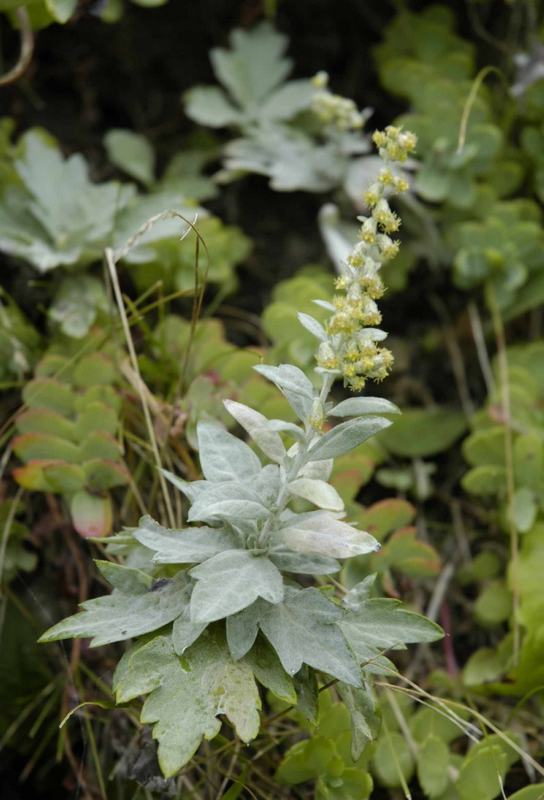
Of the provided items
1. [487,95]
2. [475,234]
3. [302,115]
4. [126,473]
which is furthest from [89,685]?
[487,95]

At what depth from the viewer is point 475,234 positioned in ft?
7.41

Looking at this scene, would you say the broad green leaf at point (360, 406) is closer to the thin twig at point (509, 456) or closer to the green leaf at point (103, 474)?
the green leaf at point (103, 474)

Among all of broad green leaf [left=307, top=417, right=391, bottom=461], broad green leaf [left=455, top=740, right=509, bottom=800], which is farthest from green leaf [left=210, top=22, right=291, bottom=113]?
broad green leaf [left=455, top=740, right=509, bottom=800]

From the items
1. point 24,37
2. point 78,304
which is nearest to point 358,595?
point 78,304

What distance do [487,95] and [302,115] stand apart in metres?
0.52

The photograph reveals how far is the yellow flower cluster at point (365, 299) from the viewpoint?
1.23 meters

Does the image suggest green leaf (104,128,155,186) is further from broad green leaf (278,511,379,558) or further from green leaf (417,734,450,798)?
green leaf (417,734,450,798)

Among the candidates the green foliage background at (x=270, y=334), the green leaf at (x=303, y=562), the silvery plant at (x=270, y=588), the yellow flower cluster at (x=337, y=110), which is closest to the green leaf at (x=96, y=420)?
the green foliage background at (x=270, y=334)

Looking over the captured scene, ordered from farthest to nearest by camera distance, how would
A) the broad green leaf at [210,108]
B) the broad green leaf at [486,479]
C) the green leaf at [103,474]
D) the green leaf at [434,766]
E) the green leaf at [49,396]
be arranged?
1. the broad green leaf at [210,108]
2. the broad green leaf at [486,479]
3. the green leaf at [49,396]
4. the green leaf at [103,474]
5. the green leaf at [434,766]

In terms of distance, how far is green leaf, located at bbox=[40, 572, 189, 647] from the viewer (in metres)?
1.29

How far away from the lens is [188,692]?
4.13 feet

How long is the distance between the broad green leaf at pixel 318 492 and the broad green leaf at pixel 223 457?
114 millimetres

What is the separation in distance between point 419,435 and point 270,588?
3.44 ft

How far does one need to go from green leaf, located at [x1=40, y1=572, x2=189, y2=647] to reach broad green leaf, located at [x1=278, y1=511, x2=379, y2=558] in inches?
7.5
